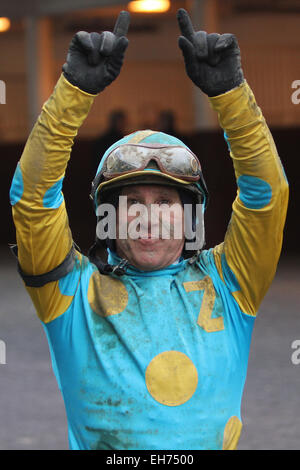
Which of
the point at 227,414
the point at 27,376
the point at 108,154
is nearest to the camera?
the point at 227,414

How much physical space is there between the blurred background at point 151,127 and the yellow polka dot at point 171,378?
2.31 m

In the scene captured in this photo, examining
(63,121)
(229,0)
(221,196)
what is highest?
(63,121)

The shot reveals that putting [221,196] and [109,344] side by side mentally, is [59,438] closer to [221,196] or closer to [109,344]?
[109,344]

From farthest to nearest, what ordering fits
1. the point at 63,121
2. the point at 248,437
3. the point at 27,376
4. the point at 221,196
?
the point at 221,196
the point at 27,376
the point at 248,437
the point at 63,121

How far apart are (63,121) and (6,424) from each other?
311cm

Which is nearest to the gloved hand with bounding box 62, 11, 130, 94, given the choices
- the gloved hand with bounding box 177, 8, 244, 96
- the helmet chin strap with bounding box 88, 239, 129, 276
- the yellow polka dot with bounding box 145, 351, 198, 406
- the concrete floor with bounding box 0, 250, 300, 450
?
the gloved hand with bounding box 177, 8, 244, 96

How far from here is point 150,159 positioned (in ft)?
8.50

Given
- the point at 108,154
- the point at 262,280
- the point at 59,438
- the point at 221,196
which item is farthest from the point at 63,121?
the point at 221,196

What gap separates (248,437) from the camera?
4812 mm

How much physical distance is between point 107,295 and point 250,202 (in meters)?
0.49

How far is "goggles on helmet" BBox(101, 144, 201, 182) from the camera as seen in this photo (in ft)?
8.49

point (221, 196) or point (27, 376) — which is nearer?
point (27, 376)

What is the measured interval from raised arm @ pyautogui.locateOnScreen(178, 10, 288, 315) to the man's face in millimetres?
165

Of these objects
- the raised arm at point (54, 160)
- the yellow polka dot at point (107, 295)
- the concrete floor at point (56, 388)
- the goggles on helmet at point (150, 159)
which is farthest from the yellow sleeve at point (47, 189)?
the concrete floor at point (56, 388)
